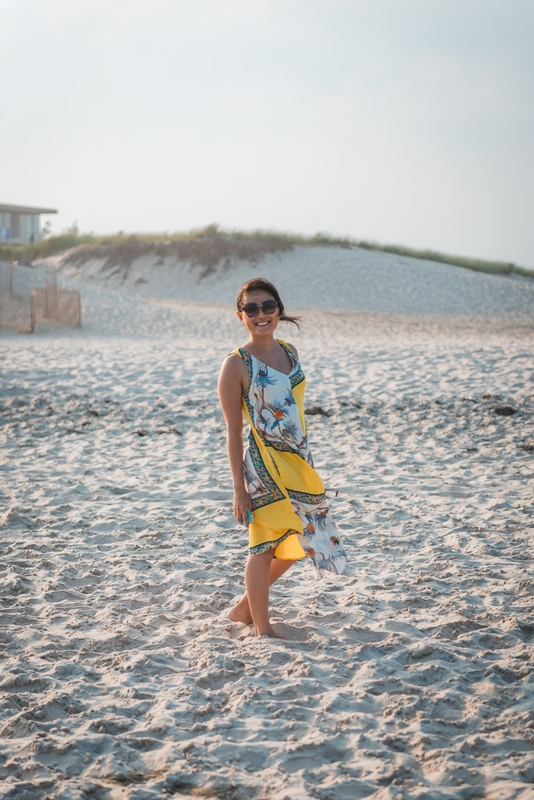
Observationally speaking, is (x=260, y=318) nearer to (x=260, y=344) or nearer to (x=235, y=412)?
(x=260, y=344)

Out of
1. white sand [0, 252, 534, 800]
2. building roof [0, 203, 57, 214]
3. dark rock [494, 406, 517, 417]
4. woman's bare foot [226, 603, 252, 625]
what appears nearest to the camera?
white sand [0, 252, 534, 800]

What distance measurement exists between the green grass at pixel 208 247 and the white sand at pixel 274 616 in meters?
23.5

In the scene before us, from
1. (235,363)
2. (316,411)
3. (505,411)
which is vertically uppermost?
(235,363)

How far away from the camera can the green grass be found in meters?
30.7

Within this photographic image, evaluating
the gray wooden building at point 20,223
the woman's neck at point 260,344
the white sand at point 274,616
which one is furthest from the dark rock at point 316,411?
the gray wooden building at point 20,223

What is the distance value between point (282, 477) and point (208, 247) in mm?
28877

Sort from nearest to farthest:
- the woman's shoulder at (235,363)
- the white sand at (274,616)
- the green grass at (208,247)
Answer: the white sand at (274,616) → the woman's shoulder at (235,363) → the green grass at (208,247)

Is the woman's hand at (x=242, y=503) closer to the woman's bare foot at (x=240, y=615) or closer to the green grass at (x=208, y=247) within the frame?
the woman's bare foot at (x=240, y=615)

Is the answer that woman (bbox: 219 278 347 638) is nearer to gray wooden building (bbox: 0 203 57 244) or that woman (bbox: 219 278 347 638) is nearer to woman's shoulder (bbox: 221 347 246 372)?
woman's shoulder (bbox: 221 347 246 372)

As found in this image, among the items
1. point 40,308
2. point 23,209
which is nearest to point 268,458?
point 40,308

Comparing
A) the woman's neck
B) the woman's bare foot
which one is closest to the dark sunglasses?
the woman's neck

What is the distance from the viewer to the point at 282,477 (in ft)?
9.55

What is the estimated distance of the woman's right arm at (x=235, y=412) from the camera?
287cm

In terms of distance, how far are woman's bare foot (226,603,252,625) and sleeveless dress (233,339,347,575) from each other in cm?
46
